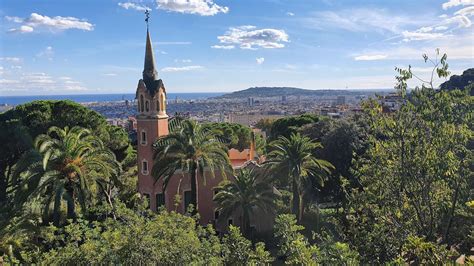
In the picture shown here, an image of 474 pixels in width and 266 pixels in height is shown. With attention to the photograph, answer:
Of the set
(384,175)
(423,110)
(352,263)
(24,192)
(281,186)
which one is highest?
(423,110)

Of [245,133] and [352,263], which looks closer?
[352,263]

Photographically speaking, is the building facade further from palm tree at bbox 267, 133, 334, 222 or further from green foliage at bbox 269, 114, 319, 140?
green foliage at bbox 269, 114, 319, 140

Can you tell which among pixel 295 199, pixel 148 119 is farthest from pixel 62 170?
pixel 295 199

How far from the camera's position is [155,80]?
A: 22.5 metres

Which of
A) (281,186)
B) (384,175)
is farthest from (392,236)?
(281,186)

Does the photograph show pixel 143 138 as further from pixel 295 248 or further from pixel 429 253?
pixel 429 253

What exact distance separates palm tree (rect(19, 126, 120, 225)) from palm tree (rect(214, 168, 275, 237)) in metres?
5.88

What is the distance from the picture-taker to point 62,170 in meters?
15.4

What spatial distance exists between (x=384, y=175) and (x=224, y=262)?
148 inches

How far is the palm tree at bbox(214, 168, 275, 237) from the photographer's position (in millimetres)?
19469

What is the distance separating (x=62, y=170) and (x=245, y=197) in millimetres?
8287

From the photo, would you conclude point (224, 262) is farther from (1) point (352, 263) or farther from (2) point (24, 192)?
(2) point (24, 192)

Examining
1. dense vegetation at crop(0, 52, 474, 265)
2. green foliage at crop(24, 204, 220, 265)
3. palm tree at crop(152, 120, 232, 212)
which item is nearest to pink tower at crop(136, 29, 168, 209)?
palm tree at crop(152, 120, 232, 212)

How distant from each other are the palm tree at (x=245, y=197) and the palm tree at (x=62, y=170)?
5878mm
